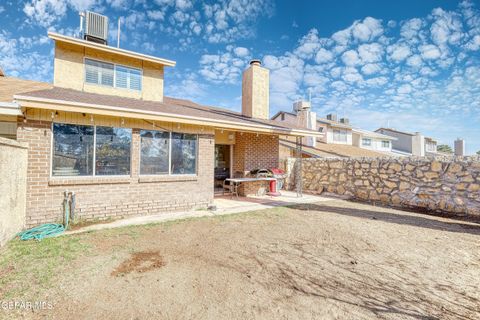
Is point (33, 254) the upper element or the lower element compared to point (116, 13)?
lower

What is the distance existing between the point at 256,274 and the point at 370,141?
33917mm

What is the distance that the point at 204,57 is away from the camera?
15375mm

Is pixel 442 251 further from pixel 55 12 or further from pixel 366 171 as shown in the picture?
pixel 55 12

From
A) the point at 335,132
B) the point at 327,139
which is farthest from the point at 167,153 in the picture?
the point at 335,132

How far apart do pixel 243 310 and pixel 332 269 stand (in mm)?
1787

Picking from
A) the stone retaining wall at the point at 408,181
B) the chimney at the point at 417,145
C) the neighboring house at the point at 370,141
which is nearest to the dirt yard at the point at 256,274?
the stone retaining wall at the point at 408,181

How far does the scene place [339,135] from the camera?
2870 centimetres

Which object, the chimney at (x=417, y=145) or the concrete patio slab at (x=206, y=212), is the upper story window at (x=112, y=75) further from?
the chimney at (x=417, y=145)

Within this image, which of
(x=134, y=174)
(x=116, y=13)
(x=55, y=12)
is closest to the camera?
(x=134, y=174)

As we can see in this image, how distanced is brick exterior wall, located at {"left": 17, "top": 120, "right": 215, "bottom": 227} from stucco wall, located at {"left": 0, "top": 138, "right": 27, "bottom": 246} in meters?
0.26

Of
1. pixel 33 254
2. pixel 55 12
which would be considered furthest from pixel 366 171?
pixel 55 12

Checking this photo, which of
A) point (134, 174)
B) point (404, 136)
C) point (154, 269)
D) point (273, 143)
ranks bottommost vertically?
point (154, 269)

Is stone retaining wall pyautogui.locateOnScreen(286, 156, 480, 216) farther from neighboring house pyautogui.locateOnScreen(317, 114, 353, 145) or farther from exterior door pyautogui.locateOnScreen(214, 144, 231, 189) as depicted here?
neighboring house pyautogui.locateOnScreen(317, 114, 353, 145)

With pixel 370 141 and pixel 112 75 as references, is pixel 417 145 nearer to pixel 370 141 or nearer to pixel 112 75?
pixel 370 141
